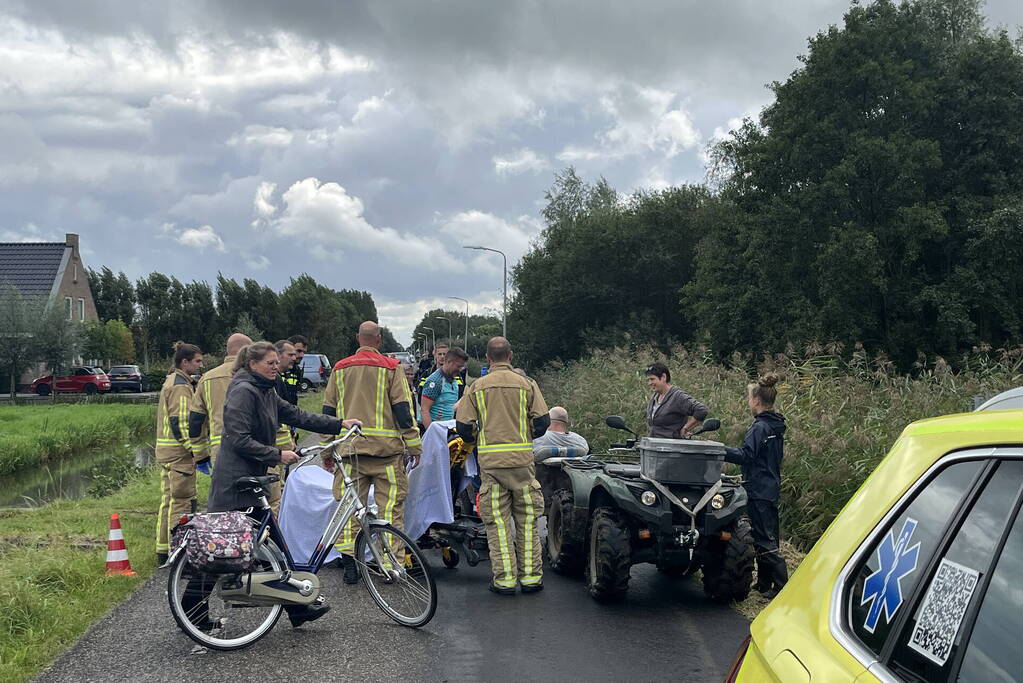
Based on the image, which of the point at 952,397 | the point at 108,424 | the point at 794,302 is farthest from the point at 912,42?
the point at 108,424

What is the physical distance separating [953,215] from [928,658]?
30333mm

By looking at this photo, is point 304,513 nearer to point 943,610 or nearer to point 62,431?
point 943,610

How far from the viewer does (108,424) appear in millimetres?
28375

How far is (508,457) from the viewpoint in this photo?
8.08 m

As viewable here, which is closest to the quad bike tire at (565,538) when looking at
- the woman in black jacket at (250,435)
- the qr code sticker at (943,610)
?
the woman in black jacket at (250,435)

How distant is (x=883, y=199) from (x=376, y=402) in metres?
24.9

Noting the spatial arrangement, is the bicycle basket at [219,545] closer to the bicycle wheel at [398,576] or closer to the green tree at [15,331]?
the bicycle wheel at [398,576]

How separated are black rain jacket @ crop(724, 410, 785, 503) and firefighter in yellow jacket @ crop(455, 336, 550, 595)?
1.64 metres

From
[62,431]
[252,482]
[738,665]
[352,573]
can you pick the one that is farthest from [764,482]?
[62,431]

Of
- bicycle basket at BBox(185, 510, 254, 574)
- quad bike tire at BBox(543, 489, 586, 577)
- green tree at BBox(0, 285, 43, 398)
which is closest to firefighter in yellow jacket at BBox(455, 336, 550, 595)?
quad bike tire at BBox(543, 489, 586, 577)

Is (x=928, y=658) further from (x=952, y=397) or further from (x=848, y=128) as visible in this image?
(x=848, y=128)

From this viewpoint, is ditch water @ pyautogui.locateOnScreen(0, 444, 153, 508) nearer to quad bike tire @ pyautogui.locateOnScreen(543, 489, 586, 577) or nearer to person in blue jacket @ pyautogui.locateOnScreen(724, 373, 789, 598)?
quad bike tire @ pyautogui.locateOnScreen(543, 489, 586, 577)

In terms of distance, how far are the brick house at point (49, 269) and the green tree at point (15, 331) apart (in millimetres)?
15718

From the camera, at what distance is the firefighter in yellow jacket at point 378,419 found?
27.0ft
